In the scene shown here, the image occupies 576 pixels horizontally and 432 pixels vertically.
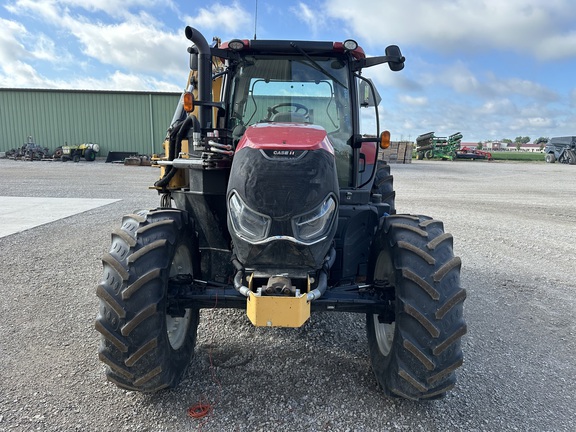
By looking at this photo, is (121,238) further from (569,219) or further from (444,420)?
(569,219)

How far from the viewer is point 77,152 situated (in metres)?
26.1

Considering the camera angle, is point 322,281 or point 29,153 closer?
point 322,281

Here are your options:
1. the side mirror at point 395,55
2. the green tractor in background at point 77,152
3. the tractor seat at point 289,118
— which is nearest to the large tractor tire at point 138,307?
the tractor seat at point 289,118

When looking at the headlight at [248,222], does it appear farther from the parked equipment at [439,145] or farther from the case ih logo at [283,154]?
the parked equipment at [439,145]

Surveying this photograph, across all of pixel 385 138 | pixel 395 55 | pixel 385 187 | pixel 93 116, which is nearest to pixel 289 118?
pixel 385 138

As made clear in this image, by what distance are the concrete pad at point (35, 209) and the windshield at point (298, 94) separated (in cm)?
559

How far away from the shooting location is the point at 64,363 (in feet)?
10.2

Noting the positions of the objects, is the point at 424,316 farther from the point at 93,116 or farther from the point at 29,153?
the point at 93,116

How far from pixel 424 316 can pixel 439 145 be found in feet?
116

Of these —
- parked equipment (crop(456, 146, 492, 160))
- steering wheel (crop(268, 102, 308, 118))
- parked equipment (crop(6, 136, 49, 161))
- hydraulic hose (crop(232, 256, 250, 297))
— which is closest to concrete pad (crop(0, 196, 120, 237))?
steering wheel (crop(268, 102, 308, 118))

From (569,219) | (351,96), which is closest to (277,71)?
(351,96)

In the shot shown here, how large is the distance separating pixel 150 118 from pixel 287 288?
28.3 m

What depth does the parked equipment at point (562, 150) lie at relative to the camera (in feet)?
106

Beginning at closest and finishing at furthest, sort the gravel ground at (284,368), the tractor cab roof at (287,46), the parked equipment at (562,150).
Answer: the gravel ground at (284,368), the tractor cab roof at (287,46), the parked equipment at (562,150)
